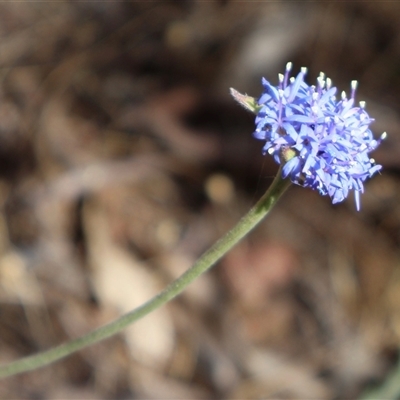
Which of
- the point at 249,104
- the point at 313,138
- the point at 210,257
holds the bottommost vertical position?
the point at 210,257

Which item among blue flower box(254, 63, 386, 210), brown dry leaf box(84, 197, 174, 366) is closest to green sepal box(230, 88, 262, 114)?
blue flower box(254, 63, 386, 210)

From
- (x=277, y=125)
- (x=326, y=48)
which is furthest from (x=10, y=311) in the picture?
(x=326, y=48)

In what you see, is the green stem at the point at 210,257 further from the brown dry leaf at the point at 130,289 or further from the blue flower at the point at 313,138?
the brown dry leaf at the point at 130,289

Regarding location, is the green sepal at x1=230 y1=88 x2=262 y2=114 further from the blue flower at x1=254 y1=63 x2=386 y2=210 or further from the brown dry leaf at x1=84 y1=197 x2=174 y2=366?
the brown dry leaf at x1=84 y1=197 x2=174 y2=366

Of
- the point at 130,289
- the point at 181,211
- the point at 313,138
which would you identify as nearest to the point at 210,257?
the point at 313,138

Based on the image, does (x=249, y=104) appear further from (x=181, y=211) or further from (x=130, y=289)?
(x=181, y=211)

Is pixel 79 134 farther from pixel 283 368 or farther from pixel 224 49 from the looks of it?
pixel 283 368
